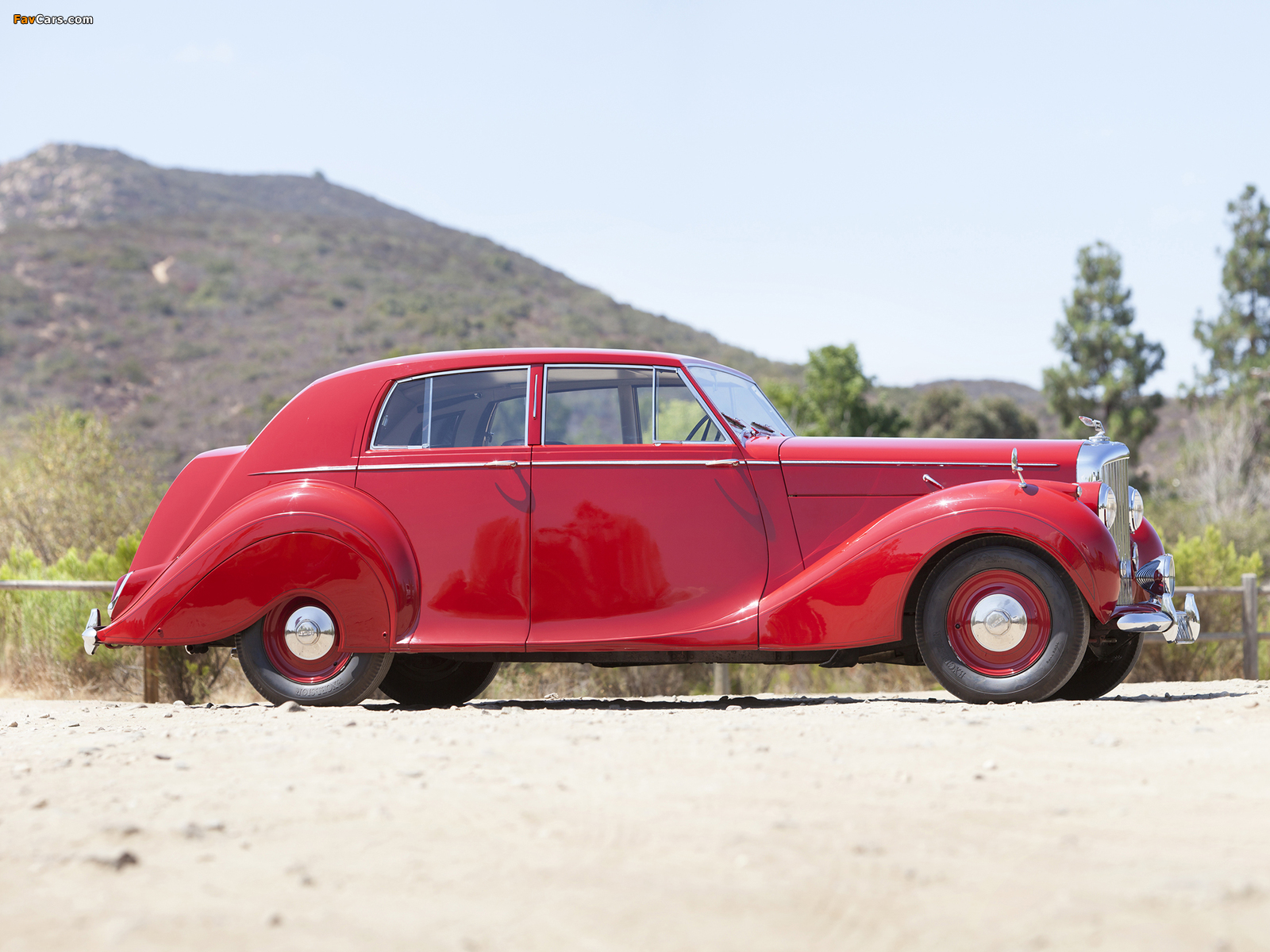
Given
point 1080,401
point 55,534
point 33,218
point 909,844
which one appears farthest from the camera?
point 33,218

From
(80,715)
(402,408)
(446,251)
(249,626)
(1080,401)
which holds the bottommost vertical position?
(80,715)

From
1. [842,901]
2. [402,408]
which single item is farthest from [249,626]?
[842,901]

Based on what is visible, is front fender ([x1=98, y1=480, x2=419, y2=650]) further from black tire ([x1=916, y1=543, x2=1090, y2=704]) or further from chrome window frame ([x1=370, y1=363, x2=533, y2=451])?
black tire ([x1=916, y1=543, x2=1090, y2=704])

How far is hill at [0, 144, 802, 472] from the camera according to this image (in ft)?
145

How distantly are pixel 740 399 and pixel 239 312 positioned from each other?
50828 millimetres

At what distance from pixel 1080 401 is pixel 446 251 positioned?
43524 mm

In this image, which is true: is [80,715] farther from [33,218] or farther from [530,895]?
[33,218]

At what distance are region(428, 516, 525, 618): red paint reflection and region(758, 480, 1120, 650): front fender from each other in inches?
49.5

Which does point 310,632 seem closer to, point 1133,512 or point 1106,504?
point 1106,504

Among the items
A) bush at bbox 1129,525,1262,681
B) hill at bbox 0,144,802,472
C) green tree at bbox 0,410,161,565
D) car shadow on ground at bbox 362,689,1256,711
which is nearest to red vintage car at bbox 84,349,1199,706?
car shadow on ground at bbox 362,689,1256,711

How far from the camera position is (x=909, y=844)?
9.61 ft

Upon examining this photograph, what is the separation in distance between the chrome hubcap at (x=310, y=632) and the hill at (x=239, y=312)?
105 feet

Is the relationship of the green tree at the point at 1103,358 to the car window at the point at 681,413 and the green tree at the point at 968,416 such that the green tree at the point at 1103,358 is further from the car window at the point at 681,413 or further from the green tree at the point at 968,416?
the car window at the point at 681,413

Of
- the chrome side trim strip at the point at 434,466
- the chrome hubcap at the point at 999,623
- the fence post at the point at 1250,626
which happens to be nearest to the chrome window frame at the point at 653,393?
the chrome side trim strip at the point at 434,466
